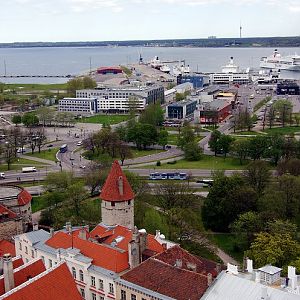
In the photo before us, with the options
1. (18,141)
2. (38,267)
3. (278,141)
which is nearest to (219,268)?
(38,267)

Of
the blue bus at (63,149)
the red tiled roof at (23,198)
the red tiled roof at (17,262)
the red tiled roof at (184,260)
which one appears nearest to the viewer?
the red tiled roof at (184,260)

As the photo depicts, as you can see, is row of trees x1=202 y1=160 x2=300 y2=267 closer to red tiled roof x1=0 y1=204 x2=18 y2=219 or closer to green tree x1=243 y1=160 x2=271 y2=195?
green tree x1=243 y1=160 x2=271 y2=195

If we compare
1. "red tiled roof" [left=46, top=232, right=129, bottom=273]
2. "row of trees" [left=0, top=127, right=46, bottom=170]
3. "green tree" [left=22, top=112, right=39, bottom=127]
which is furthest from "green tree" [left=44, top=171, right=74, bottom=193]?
"green tree" [left=22, top=112, right=39, bottom=127]

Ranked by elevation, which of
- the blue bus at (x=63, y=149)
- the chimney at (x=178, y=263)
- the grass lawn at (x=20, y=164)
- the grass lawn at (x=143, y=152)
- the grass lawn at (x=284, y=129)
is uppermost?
the chimney at (x=178, y=263)

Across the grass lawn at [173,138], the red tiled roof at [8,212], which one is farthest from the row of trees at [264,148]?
the red tiled roof at [8,212]

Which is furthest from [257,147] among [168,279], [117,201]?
[168,279]

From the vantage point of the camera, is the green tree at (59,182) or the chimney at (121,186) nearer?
the chimney at (121,186)

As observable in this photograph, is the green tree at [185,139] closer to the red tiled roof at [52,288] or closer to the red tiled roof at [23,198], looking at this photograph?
the red tiled roof at [23,198]
